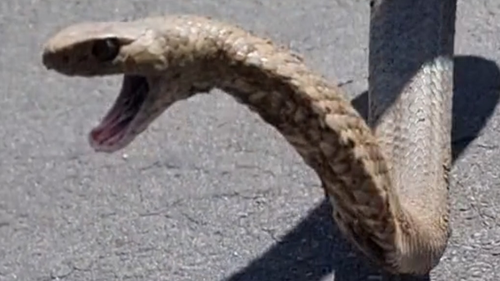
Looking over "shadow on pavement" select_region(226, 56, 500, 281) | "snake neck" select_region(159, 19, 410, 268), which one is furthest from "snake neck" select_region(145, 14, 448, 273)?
"shadow on pavement" select_region(226, 56, 500, 281)

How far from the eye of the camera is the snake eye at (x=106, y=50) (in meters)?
1.70

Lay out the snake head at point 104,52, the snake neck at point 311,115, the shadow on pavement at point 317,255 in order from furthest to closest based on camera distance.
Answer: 1. the shadow on pavement at point 317,255
2. the snake neck at point 311,115
3. the snake head at point 104,52

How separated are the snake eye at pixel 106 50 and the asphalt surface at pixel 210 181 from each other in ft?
3.34

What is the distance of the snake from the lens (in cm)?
174

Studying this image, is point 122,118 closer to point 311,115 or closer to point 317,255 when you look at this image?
point 311,115

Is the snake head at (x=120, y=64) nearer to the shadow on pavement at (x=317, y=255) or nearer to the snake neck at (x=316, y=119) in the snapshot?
the snake neck at (x=316, y=119)

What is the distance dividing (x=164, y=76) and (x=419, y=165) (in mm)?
863

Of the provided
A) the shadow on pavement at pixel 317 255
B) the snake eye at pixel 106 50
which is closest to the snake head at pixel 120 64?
the snake eye at pixel 106 50

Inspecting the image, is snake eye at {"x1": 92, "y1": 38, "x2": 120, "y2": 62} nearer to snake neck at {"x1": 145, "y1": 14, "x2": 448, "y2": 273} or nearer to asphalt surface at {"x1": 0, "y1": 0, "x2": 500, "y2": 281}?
snake neck at {"x1": 145, "y1": 14, "x2": 448, "y2": 273}

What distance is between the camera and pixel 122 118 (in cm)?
178

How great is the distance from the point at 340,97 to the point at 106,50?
42 cm

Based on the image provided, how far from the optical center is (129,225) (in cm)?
282

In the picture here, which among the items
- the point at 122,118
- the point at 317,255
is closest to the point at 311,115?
the point at 122,118

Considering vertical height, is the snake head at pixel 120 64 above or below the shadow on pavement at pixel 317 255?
above
